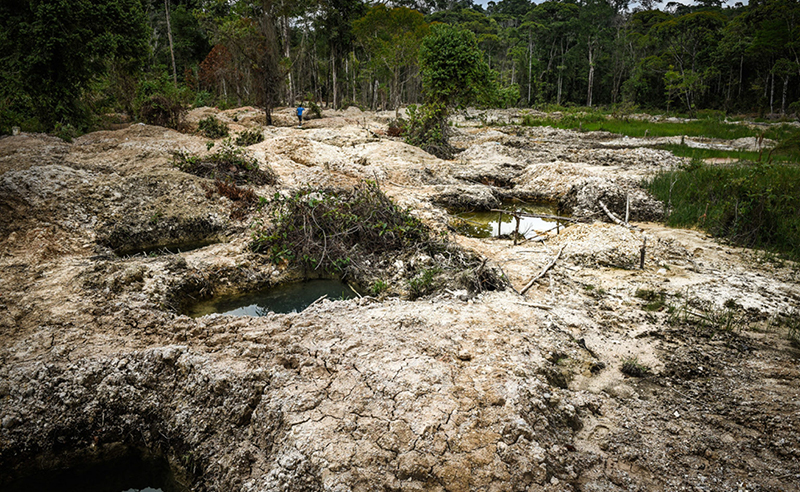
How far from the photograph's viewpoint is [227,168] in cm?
838

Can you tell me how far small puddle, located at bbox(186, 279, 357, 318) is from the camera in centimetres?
486

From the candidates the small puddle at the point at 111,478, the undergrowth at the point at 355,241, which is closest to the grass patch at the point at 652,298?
the undergrowth at the point at 355,241

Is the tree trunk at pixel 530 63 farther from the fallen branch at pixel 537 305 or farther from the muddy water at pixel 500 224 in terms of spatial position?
the fallen branch at pixel 537 305

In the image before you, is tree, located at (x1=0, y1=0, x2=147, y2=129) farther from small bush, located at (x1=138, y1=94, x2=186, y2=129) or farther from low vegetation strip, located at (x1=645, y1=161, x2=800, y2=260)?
low vegetation strip, located at (x1=645, y1=161, x2=800, y2=260)

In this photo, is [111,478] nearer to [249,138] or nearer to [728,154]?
[249,138]

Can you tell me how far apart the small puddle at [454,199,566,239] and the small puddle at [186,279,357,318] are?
2.96m

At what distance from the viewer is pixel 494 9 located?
8438 cm

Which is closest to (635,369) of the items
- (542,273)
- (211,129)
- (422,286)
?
(542,273)

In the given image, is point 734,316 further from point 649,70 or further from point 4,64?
point 649,70

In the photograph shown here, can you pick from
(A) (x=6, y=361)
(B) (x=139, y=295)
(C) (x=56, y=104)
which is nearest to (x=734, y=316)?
(B) (x=139, y=295)

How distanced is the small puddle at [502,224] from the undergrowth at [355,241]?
1728 mm

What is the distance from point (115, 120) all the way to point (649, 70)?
140 ft

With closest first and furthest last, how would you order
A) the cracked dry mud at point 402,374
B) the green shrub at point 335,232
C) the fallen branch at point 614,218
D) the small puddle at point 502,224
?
the cracked dry mud at point 402,374 → the green shrub at point 335,232 → the fallen branch at point 614,218 → the small puddle at point 502,224

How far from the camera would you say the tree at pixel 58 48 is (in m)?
10.6
